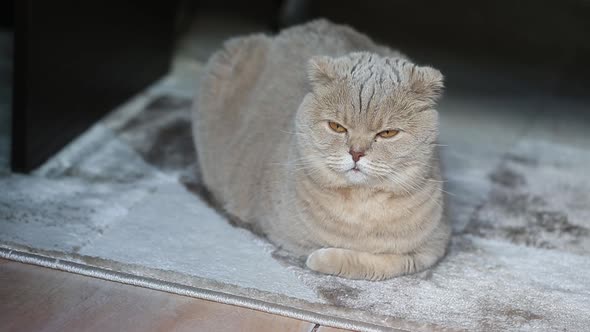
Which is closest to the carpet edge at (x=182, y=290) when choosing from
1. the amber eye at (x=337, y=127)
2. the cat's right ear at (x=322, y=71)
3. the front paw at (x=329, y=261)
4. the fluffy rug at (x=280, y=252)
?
the fluffy rug at (x=280, y=252)

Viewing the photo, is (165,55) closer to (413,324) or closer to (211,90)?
(211,90)

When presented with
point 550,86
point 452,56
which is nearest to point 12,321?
point 452,56

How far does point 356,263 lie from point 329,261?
0.23 ft

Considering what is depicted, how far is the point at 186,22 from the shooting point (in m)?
4.46

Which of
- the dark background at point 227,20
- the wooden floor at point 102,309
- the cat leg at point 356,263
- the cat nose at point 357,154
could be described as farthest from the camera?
the dark background at point 227,20

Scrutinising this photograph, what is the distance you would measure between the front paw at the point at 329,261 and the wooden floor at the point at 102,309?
237mm

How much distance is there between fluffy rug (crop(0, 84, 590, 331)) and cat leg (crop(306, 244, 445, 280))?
0.08 ft

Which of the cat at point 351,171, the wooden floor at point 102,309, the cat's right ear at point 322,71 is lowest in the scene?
the wooden floor at point 102,309

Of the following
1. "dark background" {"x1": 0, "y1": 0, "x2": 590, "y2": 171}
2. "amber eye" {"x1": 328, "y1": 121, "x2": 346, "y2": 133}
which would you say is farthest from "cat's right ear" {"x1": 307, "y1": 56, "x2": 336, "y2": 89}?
"dark background" {"x1": 0, "y1": 0, "x2": 590, "y2": 171}

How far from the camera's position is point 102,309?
6.99 feet

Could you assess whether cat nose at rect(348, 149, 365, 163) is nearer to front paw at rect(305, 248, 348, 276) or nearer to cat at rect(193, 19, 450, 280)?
cat at rect(193, 19, 450, 280)

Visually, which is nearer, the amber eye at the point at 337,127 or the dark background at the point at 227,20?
the amber eye at the point at 337,127

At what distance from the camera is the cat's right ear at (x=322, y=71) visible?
2305mm

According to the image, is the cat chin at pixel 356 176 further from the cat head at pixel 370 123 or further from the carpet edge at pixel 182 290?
the carpet edge at pixel 182 290
